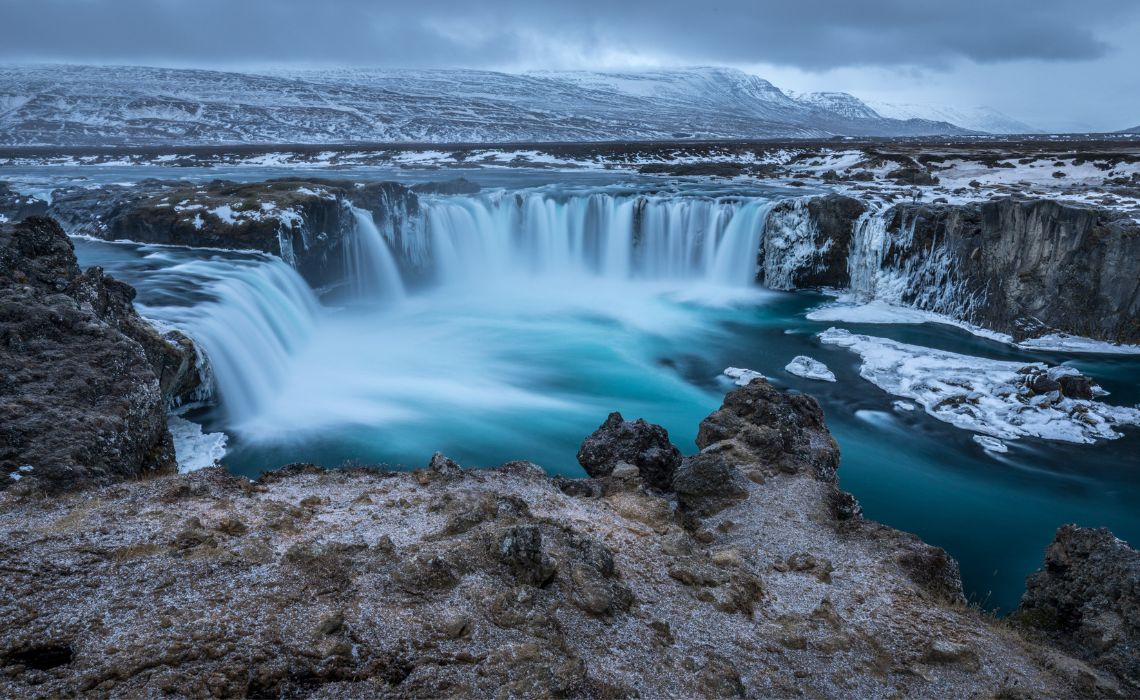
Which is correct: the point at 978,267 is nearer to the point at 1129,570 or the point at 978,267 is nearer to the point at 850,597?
the point at 1129,570

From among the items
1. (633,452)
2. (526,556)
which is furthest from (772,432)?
(526,556)

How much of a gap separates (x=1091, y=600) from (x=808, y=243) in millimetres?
20015

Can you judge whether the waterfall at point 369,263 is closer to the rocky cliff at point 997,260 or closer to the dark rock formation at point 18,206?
the dark rock formation at point 18,206

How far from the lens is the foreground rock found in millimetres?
4262

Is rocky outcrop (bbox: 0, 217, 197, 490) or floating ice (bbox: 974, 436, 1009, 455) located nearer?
rocky outcrop (bbox: 0, 217, 197, 490)

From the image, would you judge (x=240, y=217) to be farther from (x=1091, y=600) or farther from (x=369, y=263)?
→ (x=1091, y=600)

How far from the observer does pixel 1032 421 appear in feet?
46.2

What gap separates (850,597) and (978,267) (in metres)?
17.9

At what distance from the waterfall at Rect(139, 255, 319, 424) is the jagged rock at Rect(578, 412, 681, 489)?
7210 mm

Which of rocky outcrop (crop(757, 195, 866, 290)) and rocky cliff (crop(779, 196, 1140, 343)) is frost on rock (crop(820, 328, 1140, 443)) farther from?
rocky outcrop (crop(757, 195, 866, 290))

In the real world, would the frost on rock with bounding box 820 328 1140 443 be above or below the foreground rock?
below

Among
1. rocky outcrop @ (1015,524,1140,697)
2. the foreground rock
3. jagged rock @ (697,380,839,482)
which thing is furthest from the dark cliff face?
the foreground rock

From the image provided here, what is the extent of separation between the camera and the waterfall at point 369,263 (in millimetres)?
23750

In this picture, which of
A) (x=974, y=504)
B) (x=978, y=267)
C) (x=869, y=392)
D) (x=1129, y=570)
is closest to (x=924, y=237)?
(x=978, y=267)
